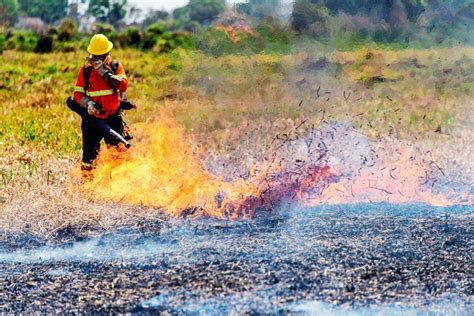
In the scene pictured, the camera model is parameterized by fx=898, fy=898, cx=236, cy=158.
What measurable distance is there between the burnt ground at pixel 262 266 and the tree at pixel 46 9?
22.9 m

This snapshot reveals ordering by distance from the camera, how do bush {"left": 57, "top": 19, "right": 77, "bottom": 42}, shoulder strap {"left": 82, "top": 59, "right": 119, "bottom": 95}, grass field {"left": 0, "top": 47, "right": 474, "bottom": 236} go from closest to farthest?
shoulder strap {"left": 82, "top": 59, "right": 119, "bottom": 95} → grass field {"left": 0, "top": 47, "right": 474, "bottom": 236} → bush {"left": 57, "top": 19, "right": 77, "bottom": 42}

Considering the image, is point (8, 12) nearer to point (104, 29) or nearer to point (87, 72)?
point (104, 29)

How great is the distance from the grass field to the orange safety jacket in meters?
1.00

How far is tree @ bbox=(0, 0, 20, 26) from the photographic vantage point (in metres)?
27.2

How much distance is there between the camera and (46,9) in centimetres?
3105

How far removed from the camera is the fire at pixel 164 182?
914cm

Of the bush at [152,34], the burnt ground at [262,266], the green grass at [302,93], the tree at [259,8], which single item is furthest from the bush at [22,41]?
the burnt ground at [262,266]

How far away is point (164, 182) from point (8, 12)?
21383mm

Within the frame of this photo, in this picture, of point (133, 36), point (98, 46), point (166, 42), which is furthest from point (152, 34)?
point (98, 46)

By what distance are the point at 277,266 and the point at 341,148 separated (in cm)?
387

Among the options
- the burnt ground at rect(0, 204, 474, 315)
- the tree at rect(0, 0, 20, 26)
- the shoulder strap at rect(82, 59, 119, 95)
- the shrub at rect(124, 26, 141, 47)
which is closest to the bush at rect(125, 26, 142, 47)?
the shrub at rect(124, 26, 141, 47)

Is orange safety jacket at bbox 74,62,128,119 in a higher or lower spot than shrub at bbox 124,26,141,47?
higher

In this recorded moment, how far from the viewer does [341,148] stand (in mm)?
10594

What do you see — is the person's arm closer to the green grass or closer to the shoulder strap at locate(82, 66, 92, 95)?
the shoulder strap at locate(82, 66, 92, 95)
